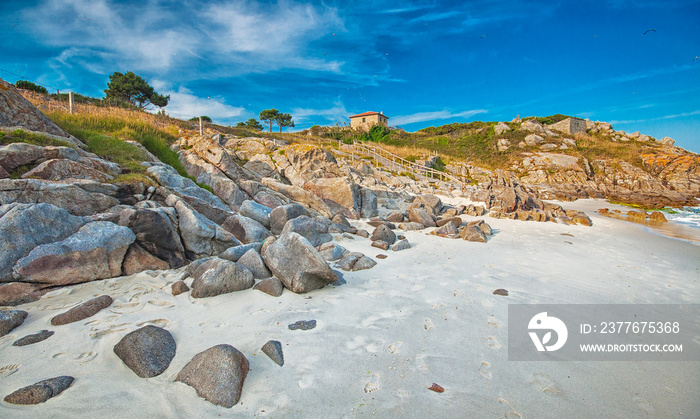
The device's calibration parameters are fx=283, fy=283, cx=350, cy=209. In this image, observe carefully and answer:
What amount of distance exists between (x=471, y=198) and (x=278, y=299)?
16612 millimetres

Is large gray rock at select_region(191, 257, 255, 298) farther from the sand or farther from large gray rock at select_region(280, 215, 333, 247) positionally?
large gray rock at select_region(280, 215, 333, 247)

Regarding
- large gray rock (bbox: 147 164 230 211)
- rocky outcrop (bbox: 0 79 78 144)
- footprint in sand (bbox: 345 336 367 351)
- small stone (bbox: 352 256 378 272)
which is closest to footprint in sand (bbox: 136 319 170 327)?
footprint in sand (bbox: 345 336 367 351)

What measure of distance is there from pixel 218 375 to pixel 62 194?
17.1ft

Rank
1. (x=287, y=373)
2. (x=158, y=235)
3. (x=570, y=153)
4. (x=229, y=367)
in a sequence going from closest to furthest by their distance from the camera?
(x=229, y=367)
(x=287, y=373)
(x=158, y=235)
(x=570, y=153)

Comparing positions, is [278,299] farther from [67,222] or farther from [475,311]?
[67,222]

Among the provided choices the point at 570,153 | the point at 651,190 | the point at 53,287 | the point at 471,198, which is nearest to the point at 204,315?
the point at 53,287

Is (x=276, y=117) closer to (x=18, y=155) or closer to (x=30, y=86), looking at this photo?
(x=30, y=86)

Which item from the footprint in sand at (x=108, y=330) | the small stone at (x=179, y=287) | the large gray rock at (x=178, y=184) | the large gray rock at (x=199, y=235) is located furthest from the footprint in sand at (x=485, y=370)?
the large gray rock at (x=178, y=184)

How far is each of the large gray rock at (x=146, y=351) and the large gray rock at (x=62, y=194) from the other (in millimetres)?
3804

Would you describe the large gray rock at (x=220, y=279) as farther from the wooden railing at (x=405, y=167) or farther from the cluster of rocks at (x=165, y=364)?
the wooden railing at (x=405, y=167)

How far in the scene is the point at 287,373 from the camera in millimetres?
2660

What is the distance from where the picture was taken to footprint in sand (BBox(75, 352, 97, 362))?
265 centimetres

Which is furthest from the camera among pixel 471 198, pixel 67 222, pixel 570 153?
pixel 570 153

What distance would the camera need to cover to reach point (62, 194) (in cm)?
516
